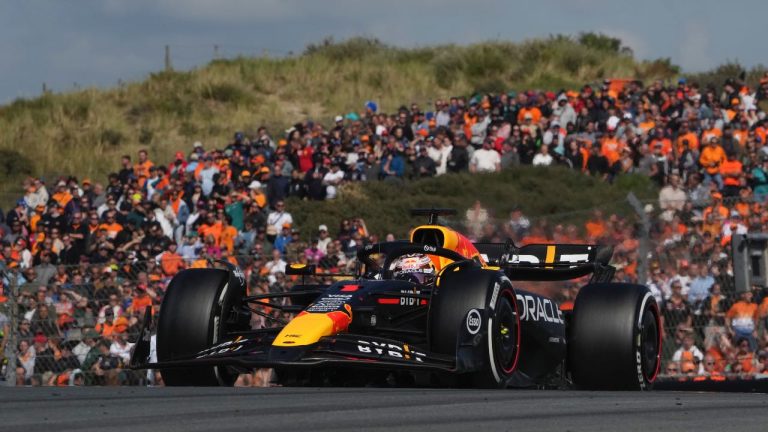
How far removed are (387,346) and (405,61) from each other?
38.8 meters

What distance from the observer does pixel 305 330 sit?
31.7 ft

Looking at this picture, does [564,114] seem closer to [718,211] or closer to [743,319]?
[718,211]

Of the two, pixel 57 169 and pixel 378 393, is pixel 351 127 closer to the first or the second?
pixel 57 169

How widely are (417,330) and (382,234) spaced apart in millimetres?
13420

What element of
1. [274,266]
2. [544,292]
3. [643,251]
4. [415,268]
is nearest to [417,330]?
[415,268]

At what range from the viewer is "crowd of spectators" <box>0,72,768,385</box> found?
574 inches

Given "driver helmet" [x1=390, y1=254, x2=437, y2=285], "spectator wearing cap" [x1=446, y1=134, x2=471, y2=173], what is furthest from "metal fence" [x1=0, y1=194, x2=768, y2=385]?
"spectator wearing cap" [x1=446, y1=134, x2=471, y2=173]

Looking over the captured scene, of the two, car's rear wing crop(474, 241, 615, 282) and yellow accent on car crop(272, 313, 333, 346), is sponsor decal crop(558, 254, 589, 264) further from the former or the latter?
yellow accent on car crop(272, 313, 333, 346)

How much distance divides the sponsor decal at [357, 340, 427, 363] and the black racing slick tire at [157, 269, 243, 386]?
4.79 feet

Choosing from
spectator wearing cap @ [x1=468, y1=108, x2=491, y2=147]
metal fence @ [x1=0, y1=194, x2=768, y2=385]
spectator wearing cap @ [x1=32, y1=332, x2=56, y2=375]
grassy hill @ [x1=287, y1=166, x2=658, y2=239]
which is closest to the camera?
metal fence @ [x1=0, y1=194, x2=768, y2=385]

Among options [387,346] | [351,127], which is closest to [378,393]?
[387,346]

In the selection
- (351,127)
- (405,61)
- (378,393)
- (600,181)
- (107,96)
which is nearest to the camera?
(378,393)

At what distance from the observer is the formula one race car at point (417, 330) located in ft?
31.7

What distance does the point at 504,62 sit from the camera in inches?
1745
